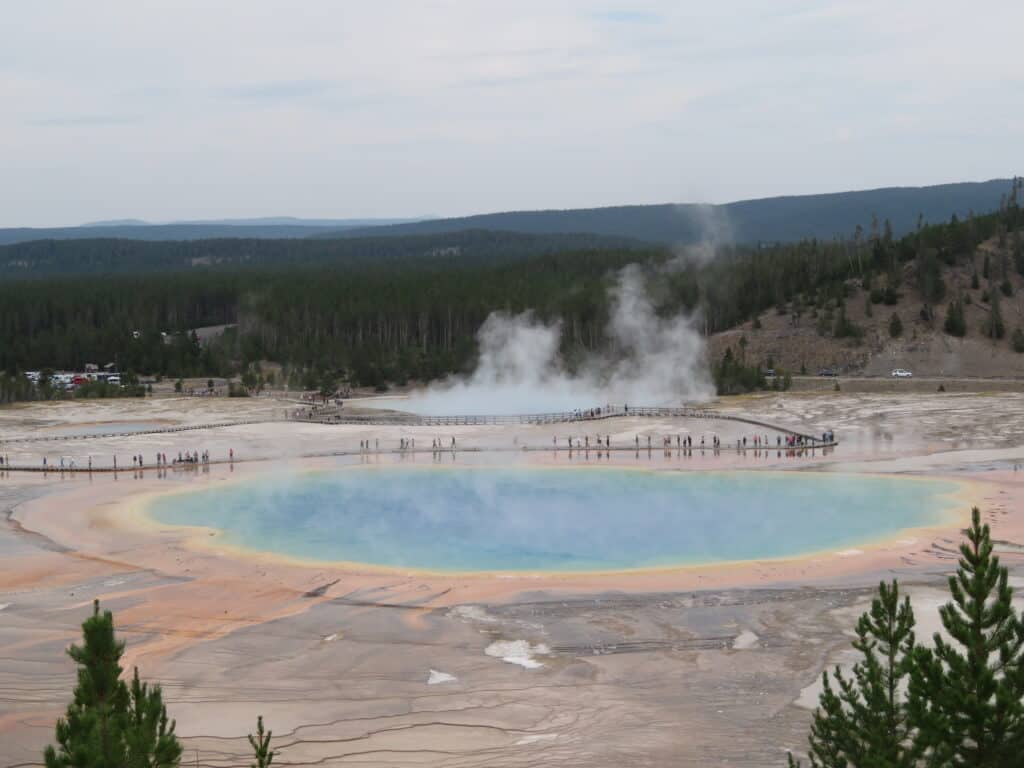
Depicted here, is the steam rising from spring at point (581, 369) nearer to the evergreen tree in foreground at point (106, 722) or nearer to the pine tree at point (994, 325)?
the pine tree at point (994, 325)

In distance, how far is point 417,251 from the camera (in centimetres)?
19350

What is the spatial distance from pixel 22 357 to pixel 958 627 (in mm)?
75128

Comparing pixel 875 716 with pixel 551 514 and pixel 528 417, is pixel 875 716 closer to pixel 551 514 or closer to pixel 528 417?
pixel 551 514

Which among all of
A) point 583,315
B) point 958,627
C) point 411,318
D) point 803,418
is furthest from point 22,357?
point 958,627

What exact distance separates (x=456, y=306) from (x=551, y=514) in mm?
49843

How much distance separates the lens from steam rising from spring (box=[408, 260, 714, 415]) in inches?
2176

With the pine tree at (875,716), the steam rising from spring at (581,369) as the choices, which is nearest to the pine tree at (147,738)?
the pine tree at (875,716)

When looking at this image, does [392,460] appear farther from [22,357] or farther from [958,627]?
[22,357]

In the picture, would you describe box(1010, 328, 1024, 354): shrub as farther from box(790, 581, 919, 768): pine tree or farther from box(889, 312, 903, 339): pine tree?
box(790, 581, 919, 768): pine tree

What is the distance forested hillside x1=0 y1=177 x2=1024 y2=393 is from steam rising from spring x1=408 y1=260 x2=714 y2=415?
4.18 feet

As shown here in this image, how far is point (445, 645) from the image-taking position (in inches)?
715

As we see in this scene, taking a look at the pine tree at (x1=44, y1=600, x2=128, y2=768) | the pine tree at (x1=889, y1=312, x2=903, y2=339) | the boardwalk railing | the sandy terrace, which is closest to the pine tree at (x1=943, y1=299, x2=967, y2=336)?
the pine tree at (x1=889, y1=312, x2=903, y2=339)

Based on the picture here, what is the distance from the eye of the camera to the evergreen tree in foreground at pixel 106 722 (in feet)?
29.5

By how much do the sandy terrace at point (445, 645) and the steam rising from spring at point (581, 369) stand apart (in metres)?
26.0
